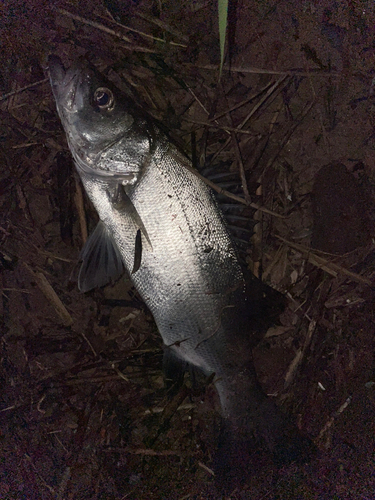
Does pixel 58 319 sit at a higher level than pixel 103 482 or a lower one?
higher

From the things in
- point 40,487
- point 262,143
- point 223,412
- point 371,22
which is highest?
point 371,22

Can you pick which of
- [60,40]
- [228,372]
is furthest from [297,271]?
[60,40]

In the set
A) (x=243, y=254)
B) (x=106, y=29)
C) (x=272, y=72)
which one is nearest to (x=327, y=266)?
(x=243, y=254)

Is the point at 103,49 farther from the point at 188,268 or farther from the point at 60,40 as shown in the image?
the point at 188,268

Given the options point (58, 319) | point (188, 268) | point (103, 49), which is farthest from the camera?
point (58, 319)

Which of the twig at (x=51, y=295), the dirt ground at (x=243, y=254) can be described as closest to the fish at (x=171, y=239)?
the dirt ground at (x=243, y=254)

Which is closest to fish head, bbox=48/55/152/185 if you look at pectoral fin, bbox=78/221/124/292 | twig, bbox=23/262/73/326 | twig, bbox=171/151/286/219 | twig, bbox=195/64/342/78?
twig, bbox=171/151/286/219

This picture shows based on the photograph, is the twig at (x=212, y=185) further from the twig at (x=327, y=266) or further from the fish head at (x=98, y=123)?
the twig at (x=327, y=266)
